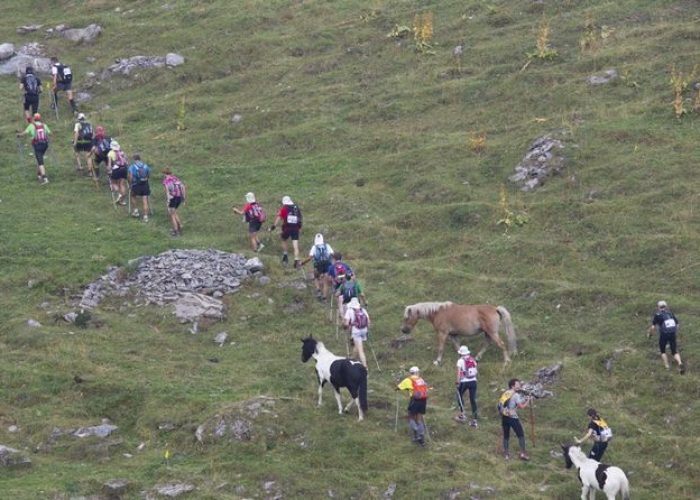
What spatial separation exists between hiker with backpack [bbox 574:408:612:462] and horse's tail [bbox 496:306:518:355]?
19.9 feet

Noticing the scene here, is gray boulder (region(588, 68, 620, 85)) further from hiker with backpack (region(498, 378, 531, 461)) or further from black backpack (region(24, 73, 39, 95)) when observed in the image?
hiker with backpack (region(498, 378, 531, 461))

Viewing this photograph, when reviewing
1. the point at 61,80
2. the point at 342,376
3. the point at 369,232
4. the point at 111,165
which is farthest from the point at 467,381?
the point at 61,80

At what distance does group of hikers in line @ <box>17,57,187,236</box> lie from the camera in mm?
41906

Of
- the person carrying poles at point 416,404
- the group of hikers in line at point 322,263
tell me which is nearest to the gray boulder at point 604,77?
the group of hikers in line at point 322,263

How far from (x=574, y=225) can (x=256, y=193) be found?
12.3 m

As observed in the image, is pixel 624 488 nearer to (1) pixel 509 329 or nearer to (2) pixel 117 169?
(1) pixel 509 329

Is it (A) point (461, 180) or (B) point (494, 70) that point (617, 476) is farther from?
(B) point (494, 70)

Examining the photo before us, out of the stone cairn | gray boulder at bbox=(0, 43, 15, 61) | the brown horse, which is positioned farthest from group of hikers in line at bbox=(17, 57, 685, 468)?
gray boulder at bbox=(0, 43, 15, 61)

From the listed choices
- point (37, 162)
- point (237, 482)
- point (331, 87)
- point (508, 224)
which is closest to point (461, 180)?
point (508, 224)

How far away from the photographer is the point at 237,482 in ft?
88.5

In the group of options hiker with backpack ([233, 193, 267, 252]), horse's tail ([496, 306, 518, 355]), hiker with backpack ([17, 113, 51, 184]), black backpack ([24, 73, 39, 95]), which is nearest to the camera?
horse's tail ([496, 306, 518, 355])

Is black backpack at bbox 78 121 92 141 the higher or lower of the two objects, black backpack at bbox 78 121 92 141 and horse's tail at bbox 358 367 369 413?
the higher

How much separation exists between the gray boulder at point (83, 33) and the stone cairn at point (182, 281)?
25019 millimetres

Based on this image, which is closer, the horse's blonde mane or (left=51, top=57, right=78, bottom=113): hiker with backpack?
the horse's blonde mane
